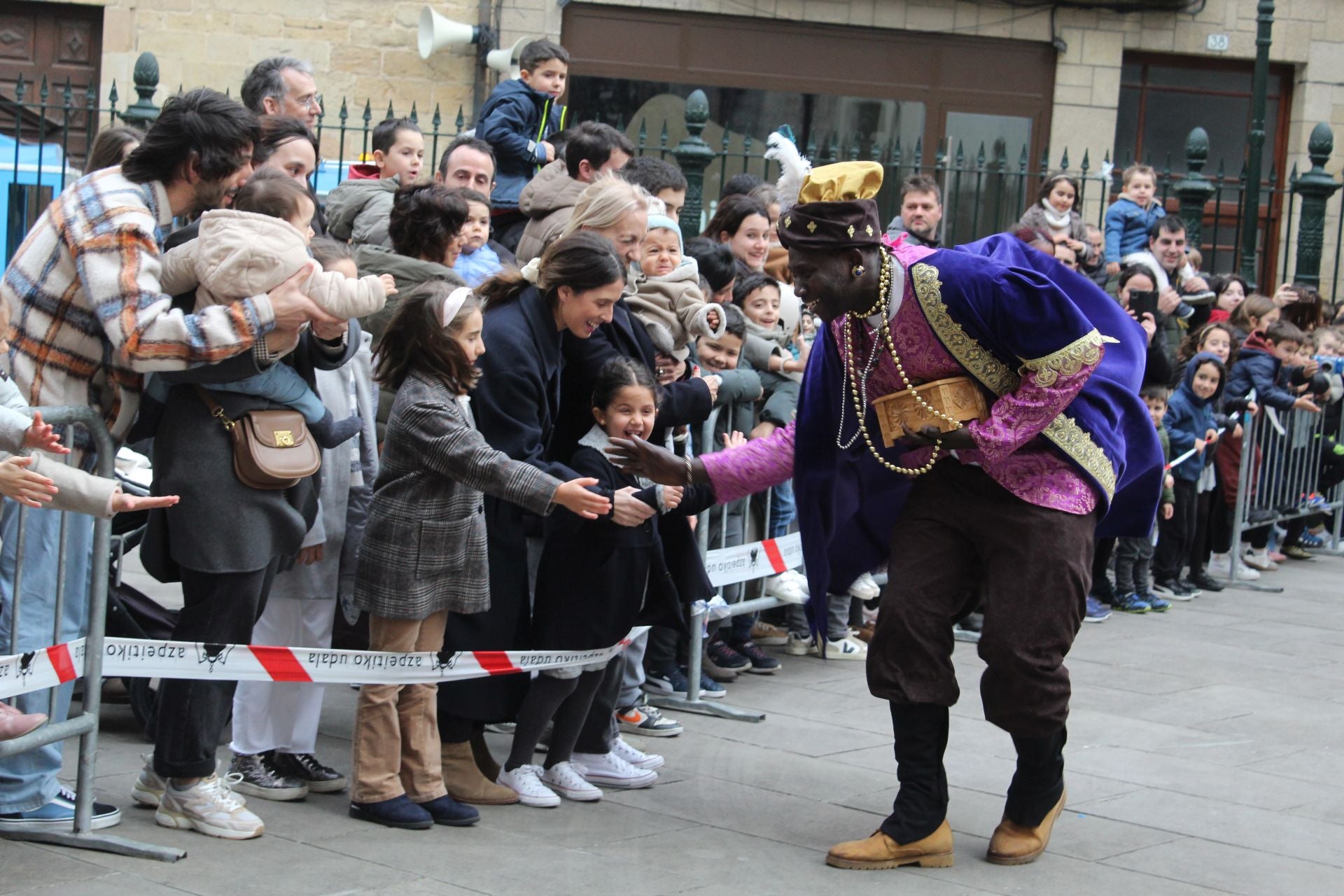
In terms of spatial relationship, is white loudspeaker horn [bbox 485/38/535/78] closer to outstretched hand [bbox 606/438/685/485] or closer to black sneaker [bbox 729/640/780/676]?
black sneaker [bbox 729/640/780/676]

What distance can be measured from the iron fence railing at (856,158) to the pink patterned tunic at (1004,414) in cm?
334

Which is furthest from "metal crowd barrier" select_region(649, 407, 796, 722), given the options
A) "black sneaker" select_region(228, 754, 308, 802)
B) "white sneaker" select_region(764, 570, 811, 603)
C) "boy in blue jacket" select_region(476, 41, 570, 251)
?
"boy in blue jacket" select_region(476, 41, 570, 251)

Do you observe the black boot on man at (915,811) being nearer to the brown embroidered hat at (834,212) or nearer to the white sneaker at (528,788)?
the white sneaker at (528,788)

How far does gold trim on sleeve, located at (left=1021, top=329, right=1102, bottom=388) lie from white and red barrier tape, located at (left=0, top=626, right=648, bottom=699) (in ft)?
5.41

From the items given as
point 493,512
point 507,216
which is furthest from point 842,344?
point 507,216

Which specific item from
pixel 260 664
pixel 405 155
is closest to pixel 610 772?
pixel 260 664

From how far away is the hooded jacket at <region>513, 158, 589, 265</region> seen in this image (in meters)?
6.80

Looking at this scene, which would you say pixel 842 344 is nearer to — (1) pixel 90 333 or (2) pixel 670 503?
(2) pixel 670 503

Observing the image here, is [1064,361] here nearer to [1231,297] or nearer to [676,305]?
[676,305]

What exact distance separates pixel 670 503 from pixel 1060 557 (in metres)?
1.16

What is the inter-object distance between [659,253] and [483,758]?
2002 millimetres

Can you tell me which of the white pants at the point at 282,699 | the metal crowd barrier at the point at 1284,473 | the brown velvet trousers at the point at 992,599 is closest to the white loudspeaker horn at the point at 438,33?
the metal crowd barrier at the point at 1284,473

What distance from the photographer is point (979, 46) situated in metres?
17.4

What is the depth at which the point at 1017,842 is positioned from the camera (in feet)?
16.5
